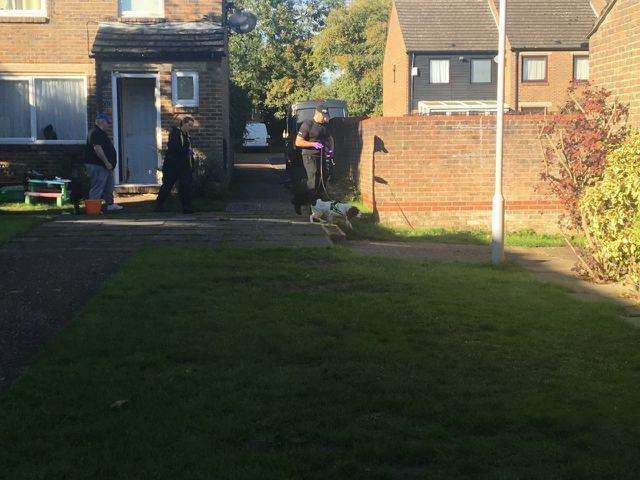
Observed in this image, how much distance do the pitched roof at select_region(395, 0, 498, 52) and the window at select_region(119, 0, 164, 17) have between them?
1214 inches

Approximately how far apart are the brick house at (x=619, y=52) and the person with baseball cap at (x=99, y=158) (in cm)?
782

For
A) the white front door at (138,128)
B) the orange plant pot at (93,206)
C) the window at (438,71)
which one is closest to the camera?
the orange plant pot at (93,206)

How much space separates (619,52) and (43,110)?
1206cm

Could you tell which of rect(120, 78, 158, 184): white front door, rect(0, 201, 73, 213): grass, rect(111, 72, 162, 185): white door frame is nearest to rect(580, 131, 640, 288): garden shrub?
rect(0, 201, 73, 213): grass

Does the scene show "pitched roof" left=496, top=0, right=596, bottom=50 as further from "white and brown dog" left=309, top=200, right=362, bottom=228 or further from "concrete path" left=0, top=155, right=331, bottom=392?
"white and brown dog" left=309, top=200, right=362, bottom=228

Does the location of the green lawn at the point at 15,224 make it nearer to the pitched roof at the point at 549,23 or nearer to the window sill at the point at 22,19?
the window sill at the point at 22,19

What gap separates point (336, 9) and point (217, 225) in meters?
59.7

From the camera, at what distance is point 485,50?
163 feet

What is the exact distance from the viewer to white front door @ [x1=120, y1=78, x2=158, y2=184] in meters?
20.1

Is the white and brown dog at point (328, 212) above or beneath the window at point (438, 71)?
beneath

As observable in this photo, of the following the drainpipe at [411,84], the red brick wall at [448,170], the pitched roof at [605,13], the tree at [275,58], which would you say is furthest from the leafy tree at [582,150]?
the tree at [275,58]

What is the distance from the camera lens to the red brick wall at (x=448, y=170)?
16250mm

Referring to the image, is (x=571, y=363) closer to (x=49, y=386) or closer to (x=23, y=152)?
(x=49, y=386)

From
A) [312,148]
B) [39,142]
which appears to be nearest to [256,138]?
[39,142]
